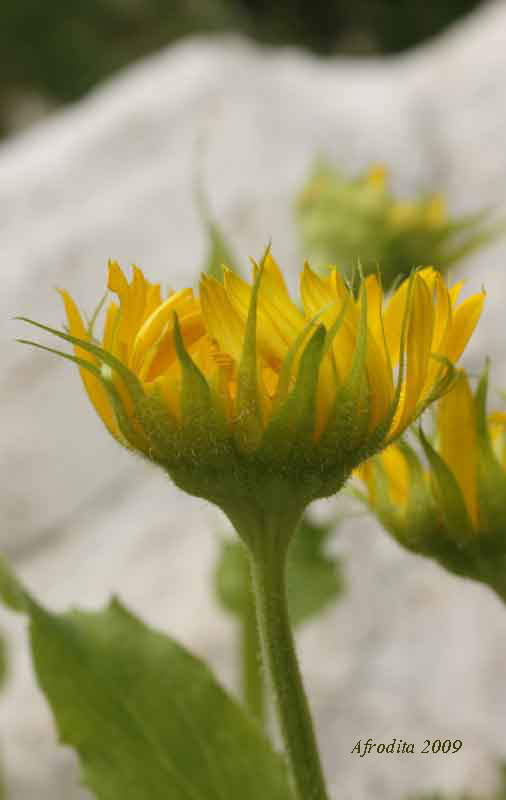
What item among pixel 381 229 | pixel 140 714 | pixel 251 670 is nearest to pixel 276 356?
pixel 140 714

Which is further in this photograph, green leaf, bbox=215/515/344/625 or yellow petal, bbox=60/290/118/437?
green leaf, bbox=215/515/344/625

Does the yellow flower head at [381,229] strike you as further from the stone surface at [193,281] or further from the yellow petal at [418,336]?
the yellow petal at [418,336]

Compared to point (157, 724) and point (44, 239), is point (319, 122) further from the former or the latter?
point (157, 724)

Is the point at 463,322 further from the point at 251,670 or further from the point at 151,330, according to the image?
the point at 251,670

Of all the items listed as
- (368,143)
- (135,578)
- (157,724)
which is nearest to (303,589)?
(157,724)

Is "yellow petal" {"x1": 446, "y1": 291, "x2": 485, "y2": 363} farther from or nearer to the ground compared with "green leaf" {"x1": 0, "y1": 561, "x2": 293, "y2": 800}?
farther from the ground

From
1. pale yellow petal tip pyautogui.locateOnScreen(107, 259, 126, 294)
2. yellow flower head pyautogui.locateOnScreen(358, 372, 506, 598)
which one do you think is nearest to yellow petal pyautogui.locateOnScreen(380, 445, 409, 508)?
yellow flower head pyautogui.locateOnScreen(358, 372, 506, 598)

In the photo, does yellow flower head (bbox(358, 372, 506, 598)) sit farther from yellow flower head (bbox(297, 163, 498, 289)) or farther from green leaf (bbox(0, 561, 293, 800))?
yellow flower head (bbox(297, 163, 498, 289))
